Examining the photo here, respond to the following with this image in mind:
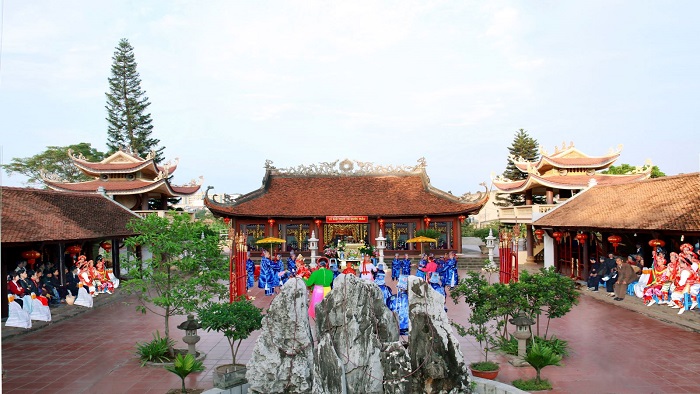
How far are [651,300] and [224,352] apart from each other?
11.0 m

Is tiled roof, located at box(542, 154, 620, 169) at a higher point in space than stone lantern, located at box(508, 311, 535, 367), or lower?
higher

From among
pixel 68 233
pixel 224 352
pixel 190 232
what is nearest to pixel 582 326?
pixel 224 352

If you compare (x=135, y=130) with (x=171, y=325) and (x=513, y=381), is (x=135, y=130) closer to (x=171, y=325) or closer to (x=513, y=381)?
(x=171, y=325)

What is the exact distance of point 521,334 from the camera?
8367 mm

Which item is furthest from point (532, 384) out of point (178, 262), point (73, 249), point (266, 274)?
point (73, 249)

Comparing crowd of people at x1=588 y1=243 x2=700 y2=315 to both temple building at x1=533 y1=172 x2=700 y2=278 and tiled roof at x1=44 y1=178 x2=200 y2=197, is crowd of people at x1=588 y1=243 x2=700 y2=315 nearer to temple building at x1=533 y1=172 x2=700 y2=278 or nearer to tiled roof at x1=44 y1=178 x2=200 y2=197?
temple building at x1=533 y1=172 x2=700 y2=278

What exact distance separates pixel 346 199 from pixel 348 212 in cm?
132

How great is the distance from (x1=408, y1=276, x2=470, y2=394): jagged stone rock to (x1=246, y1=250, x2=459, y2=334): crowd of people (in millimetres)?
1790

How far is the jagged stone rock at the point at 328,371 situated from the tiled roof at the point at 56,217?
9.12 metres

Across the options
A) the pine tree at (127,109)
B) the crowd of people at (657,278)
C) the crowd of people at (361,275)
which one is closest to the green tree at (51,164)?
the pine tree at (127,109)

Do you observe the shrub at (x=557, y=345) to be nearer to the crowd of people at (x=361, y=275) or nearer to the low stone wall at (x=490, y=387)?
the crowd of people at (x=361, y=275)

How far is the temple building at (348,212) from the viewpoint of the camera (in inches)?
1019

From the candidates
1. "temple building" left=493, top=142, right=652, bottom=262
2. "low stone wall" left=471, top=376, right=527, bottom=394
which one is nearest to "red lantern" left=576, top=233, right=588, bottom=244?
"temple building" left=493, top=142, right=652, bottom=262

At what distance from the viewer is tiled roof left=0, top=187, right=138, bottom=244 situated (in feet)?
41.5
